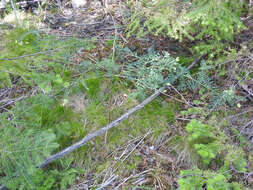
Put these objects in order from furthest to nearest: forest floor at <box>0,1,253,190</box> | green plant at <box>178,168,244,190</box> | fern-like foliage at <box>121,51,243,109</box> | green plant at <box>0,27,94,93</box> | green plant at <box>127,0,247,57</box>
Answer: fern-like foliage at <box>121,51,243,109</box> → forest floor at <box>0,1,253,190</box> → green plant at <box>127,0,247,57</box> → green plant at <box>0,27,94,93</box> → green plant at <box>178,168,244,190</box>

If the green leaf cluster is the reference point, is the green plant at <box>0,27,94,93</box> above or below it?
above

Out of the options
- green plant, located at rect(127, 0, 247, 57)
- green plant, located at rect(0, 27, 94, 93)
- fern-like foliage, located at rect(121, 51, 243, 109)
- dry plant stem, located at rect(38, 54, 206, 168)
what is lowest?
dry plant stem, located at rect(38, 54, 206, 168)

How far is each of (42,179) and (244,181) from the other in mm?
2441

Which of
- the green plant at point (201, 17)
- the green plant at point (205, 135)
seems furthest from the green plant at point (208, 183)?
the green plant at point (201, 17)

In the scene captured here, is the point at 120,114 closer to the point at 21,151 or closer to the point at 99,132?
the point at 99,132

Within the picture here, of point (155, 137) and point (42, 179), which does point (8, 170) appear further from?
point (155, 137)

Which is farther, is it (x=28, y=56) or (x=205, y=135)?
(x=205, y=135)

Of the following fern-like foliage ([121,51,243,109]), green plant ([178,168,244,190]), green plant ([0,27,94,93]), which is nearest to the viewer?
green plant ([178,168,244,190])

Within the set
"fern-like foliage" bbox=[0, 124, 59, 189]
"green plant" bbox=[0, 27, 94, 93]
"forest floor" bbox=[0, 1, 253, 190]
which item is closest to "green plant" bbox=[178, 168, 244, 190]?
"forest floor" bbox=[0, 1, 253, 190]

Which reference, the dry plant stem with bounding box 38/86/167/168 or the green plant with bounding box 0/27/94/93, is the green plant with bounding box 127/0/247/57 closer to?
the dry plant stem with bounding box 38/86/167/168

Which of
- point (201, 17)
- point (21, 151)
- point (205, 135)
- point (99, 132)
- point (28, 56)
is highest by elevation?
point (201, 17)

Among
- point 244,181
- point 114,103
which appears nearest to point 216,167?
point 244,181

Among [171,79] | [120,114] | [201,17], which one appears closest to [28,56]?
[120,114]

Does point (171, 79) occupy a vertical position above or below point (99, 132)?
above
